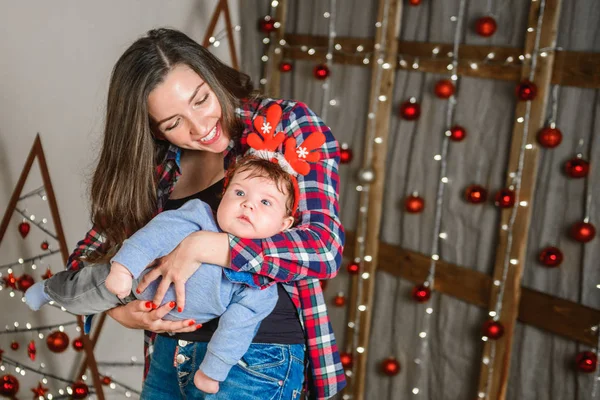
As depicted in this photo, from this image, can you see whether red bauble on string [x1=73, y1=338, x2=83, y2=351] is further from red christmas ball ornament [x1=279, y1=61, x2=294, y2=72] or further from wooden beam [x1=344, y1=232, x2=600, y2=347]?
red christmas ball ornament [x1=279, y1=61, x2=294, y2=72]

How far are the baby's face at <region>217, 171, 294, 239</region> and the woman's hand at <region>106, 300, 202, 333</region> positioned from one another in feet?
0.69

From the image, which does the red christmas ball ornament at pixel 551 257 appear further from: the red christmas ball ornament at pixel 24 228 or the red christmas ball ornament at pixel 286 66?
the red christmas ball ornament at pixel 24 228

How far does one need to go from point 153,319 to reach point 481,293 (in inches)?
54.5

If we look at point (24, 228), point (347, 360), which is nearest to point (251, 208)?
point (24, 228)

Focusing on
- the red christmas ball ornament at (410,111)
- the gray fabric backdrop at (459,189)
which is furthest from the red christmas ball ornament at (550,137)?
the red christmas ball ornament at (410,111)

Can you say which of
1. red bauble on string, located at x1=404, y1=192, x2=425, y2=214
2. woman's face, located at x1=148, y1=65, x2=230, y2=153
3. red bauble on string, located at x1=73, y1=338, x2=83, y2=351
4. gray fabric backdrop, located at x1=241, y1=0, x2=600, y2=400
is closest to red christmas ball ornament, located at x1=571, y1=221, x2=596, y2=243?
gray fabric backdrop, located at x1=241, y1=0, x2=600, y2=400

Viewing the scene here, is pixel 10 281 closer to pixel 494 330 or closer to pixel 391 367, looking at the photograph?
pixel 391 367

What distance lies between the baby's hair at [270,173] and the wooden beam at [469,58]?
1.11 meters

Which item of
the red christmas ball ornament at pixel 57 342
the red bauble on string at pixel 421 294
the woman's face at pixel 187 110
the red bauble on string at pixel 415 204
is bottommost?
the red christmas ball ornament at pixel 57 342

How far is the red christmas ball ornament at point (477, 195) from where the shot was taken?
7.13 ft

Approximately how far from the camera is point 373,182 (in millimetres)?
2611

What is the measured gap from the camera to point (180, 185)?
1526mm

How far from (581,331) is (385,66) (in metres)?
1.27

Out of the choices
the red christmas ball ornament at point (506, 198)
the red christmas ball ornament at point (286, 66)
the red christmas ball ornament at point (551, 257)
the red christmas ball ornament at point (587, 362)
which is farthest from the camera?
the red christmas ball ornament at point (286, 66)
